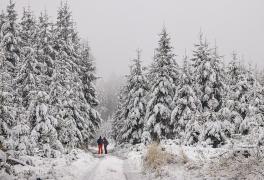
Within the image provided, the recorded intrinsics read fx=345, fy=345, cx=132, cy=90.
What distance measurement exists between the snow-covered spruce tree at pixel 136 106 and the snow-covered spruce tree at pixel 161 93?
242 cm

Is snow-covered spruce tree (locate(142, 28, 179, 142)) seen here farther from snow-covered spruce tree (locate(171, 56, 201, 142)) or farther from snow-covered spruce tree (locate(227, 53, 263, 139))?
snow-covered spruce tree (locate(227, 53, 263, 139))

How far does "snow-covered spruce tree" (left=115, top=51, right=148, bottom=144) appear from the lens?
125 feet

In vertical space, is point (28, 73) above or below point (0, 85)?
above

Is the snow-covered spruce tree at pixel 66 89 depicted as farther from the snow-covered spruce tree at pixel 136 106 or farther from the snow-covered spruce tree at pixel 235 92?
the snow-covered spruce tree at pixel 235 92

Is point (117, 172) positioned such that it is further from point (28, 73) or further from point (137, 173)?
point (28, 73)

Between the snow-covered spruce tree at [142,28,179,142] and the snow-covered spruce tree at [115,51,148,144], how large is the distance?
7.95ft

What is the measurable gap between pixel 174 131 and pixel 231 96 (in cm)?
653

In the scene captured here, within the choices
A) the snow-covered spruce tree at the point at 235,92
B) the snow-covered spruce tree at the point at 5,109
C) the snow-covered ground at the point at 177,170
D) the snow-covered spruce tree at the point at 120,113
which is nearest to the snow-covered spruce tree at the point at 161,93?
the snow-covered spruce tree at the point at 235,92

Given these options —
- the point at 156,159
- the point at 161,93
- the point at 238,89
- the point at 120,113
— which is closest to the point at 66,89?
the point at 161,93

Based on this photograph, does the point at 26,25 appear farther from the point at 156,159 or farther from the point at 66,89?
the point at 156,159

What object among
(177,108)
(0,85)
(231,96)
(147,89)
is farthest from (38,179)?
(147,89)

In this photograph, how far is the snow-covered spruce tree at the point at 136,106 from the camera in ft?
125

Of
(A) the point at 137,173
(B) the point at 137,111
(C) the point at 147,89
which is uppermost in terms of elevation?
(C) the point at 147,89

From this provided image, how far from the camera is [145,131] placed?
35000 mm
